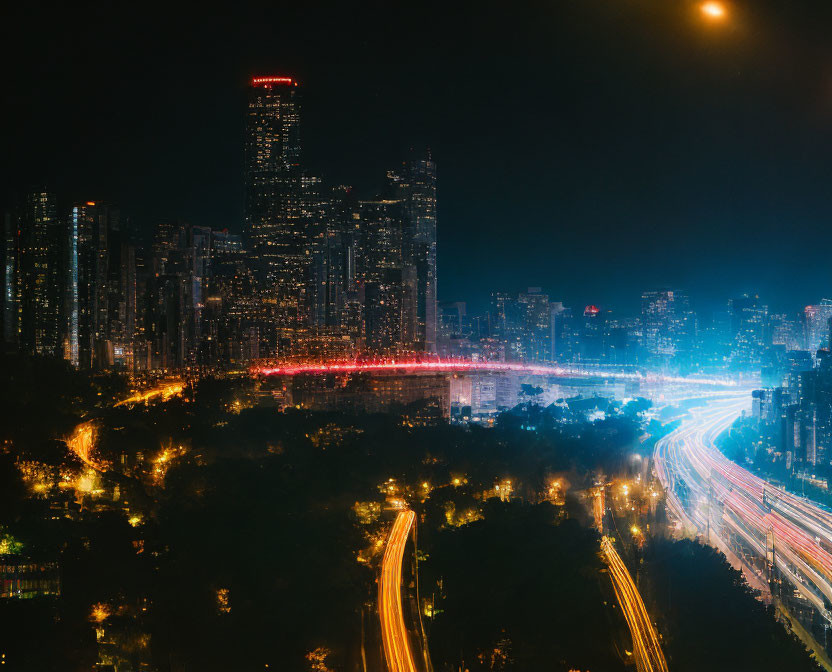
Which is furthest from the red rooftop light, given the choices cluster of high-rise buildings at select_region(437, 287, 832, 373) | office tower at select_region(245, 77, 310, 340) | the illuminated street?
the illuminated street

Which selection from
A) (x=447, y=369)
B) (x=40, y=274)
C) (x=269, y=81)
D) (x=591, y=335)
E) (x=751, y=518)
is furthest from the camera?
(x=591, y=335)

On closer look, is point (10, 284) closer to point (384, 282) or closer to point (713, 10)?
point (713, 10)

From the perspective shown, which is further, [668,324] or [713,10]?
[668,324]

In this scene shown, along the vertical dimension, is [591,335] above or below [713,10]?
below

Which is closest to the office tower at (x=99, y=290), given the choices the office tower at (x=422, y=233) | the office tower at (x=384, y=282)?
the office tower at (x=384, y=282)

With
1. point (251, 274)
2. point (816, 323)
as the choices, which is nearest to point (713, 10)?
point (816, 323)

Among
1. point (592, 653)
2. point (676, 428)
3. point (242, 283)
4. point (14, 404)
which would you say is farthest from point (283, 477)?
point (242, 283)

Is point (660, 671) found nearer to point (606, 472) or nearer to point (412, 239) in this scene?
point (606, 472)

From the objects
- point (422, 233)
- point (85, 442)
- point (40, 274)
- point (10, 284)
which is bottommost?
point (85, 442)
